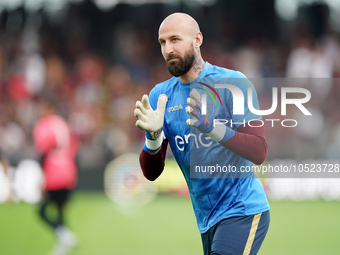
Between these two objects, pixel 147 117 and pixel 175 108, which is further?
pixel 175 108

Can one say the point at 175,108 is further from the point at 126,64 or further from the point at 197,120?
the point at 126,64

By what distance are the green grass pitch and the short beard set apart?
405 cm

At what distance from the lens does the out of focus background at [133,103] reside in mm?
8102

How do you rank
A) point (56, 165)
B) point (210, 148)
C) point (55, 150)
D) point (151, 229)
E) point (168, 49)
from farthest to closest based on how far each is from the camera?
point (151, 229)
point (56, 165)
point (55, 150)
point (210, 148)
point (168, 49)

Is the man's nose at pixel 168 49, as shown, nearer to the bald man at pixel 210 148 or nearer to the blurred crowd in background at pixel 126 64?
the bald man at pixel 210 148

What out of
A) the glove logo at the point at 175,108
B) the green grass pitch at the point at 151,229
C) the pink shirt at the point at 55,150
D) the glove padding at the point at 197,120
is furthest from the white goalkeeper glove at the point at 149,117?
the pink shirt at the point at 55,150

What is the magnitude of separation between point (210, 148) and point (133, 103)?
10597 mm

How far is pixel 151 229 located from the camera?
324 inches

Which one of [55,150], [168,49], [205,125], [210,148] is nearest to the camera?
[205,125]

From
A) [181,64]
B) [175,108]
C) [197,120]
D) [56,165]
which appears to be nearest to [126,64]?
[56,165]

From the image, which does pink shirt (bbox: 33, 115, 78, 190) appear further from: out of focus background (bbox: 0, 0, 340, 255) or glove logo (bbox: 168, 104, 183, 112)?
glove logo (bbox: 168, 104, 183, 112)

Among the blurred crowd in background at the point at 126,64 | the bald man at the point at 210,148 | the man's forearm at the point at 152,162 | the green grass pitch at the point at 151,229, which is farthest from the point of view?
the blurred crowd in background at the point at 126,64

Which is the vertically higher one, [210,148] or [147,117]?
[147,117]

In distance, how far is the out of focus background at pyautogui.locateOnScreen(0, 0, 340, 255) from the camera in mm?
8102
